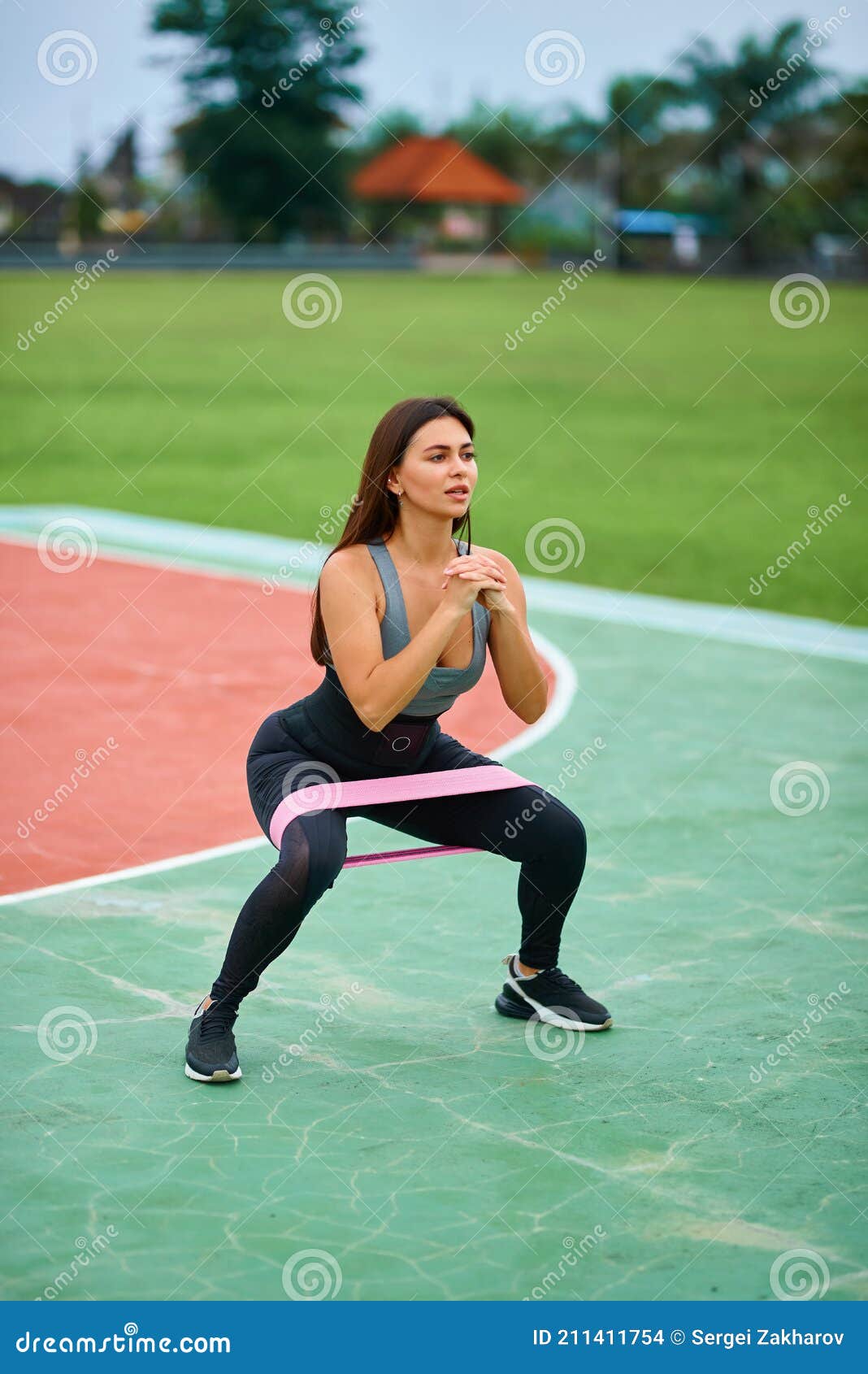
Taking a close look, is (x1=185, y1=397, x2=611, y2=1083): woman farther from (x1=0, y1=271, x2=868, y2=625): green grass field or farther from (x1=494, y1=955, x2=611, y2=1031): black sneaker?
(x1=0, y1=271, x2=868, y2=625): green grass field

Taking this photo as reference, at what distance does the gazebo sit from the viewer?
88.7 meters

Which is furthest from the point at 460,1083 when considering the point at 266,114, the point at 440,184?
the point at 440,184

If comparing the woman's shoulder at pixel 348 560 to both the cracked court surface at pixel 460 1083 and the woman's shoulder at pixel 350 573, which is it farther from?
the cracked court surface at pixel 460 1083

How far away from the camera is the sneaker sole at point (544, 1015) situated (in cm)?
531

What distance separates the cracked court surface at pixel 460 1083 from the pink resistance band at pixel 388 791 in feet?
2.25

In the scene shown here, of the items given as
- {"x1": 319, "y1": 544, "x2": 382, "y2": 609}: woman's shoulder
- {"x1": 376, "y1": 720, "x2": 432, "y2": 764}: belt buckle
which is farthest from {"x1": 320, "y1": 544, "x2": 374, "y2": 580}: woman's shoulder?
{"x1": 376, "y1": 720, "x2": 432, "y2": 764}: belt buckle

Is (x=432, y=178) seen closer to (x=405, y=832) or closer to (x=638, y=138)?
(x=638, y=138)

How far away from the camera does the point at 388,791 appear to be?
500 cm

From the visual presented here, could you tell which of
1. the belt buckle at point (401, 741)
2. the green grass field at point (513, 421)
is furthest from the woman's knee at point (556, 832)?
the green grass field at point (513, 421)

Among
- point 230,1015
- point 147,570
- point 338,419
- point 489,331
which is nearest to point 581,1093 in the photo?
point 230,1015

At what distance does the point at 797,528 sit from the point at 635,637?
545 cm

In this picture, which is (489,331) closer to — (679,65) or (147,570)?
(147,570)

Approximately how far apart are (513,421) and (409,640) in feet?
65.2
